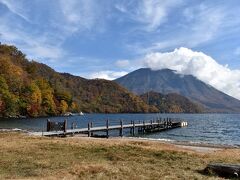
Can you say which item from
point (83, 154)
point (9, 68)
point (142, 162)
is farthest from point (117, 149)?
point (9, 68)

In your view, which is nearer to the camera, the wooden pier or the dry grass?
the dry grass

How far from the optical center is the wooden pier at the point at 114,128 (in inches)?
1826

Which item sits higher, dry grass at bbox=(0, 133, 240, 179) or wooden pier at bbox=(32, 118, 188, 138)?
wooden pier at bbox=(32, 118, 188, 138)

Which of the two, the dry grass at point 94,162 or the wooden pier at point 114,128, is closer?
the dry grass at point 94,162

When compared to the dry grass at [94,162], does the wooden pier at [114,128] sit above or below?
above

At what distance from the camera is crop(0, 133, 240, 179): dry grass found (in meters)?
17.6

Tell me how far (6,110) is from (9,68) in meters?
19.6

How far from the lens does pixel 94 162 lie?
20891 millimetres

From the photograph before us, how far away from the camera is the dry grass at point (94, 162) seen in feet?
57.9

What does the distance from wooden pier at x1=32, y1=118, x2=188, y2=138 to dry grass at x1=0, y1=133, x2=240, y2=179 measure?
17.4 metres

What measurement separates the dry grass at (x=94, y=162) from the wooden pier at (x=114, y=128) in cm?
1740

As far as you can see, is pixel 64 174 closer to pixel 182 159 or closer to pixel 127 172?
pixel 127 172

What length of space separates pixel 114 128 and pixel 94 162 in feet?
141

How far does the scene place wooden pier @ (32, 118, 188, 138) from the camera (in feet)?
152
